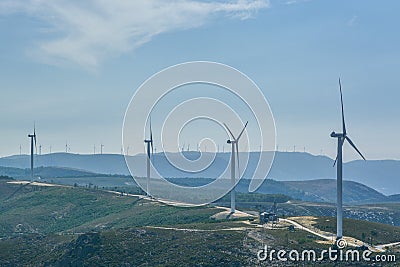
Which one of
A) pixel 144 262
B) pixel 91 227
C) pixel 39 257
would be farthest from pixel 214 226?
pixel 91 227

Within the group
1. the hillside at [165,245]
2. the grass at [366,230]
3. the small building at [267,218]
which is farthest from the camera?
the small building at [267,218]

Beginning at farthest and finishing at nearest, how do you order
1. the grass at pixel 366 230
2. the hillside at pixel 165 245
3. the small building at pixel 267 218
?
the small building at pixel 267 218 → the grass at pixel 366 230 → the hillside at pixel 165 245

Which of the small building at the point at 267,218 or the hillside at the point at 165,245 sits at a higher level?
the small building at the point at 267,218

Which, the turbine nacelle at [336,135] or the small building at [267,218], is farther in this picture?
the small building at [267,218]

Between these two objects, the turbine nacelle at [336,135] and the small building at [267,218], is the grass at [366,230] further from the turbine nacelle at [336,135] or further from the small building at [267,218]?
the turbine nacelle at [336,135]

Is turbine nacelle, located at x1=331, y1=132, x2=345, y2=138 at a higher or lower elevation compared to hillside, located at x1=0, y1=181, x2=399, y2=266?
higher

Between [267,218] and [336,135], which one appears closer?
[336,135]

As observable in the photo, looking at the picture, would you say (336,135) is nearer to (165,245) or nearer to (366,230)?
(366,230)

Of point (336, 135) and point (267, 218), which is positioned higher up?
point (336, 135)

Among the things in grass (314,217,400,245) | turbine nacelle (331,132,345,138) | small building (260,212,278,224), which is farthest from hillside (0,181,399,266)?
turbine nacelle (331,132,345,138)

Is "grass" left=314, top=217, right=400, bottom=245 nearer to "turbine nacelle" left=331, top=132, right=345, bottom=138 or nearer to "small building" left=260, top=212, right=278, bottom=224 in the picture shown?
"small building" left=260, top=212, right=278, bottom=224

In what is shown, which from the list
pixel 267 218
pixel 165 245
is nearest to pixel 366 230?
pixel 267 218

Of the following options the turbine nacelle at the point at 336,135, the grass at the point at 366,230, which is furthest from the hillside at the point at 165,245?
the turbine nacelle at the point at 336,135
